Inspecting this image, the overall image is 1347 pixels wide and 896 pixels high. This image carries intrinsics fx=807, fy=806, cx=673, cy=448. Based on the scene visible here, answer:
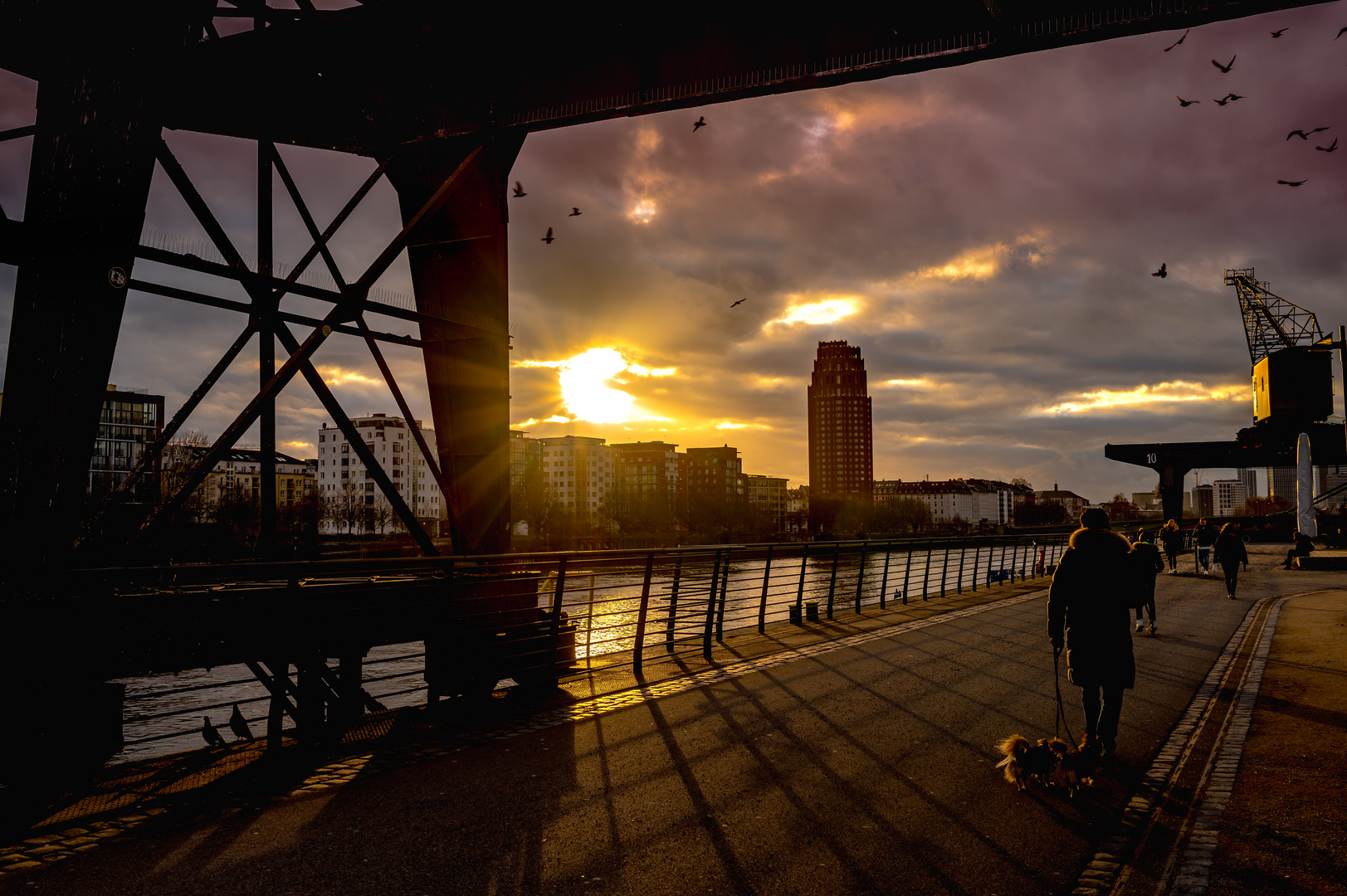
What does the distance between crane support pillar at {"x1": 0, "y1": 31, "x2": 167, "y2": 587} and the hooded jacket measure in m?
7.08

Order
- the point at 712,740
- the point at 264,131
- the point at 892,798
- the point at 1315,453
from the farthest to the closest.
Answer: the point at 1315,453 < the point at 264,131 < the point at 712,740 < the point at 892,798

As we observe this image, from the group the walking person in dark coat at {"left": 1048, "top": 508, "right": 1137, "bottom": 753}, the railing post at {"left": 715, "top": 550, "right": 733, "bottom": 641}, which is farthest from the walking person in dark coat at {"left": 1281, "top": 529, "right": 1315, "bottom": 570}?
the walking person in dark coat at {"left": 1048, "top": 508, "right": 1137, "bottom": 753}

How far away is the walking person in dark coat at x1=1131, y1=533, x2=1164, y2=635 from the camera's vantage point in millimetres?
6156

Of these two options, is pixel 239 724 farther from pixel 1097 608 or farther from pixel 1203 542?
pixel 1203 542

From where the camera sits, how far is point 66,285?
5594 millimetres

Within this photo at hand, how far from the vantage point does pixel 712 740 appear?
675 cm

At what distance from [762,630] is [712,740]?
277 inches

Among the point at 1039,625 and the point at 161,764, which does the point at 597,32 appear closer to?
the point at 161,764

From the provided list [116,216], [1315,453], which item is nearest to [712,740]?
[116,216]

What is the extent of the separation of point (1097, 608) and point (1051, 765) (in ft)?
4.10

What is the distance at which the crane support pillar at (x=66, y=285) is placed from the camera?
17.9 feet

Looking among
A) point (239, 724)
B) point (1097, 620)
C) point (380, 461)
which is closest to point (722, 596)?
point (1097, 620)

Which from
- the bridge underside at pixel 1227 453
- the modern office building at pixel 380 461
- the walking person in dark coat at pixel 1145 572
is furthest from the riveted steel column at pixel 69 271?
the modern office building at pixel 380 461

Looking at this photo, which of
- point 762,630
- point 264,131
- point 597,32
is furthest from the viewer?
point 762,630
